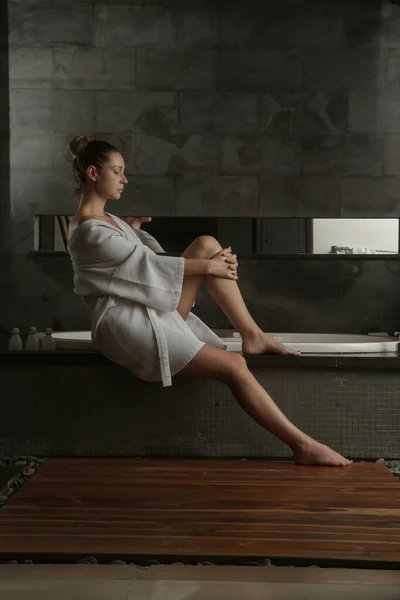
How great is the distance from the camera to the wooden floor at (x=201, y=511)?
6.98ft

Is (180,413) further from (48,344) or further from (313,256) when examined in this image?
(313,256)

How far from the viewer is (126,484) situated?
9.41 feet

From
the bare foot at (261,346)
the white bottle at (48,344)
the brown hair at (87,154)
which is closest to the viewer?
the brown hair at (87,154)

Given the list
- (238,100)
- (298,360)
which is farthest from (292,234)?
(298,360)

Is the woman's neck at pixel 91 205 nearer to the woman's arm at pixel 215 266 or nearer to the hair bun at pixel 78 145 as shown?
the hair bun at pixel 78 145

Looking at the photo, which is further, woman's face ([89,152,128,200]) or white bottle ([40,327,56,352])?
white bottle ([40,327,56,352])

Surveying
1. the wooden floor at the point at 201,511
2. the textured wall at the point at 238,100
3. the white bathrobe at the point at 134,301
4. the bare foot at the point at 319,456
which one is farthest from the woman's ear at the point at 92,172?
the textured wall at the point at 238,100

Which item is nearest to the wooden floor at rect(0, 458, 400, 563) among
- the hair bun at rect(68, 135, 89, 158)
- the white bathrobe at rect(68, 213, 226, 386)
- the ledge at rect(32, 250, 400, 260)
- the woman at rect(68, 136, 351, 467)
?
the woman at rect(68, 136, 351, 467)

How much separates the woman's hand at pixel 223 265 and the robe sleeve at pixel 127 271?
11 centimetres

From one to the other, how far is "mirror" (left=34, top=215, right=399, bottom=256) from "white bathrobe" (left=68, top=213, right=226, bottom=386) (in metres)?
1.72

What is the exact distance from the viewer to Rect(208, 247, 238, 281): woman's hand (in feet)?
10.5

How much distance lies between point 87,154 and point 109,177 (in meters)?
0.12

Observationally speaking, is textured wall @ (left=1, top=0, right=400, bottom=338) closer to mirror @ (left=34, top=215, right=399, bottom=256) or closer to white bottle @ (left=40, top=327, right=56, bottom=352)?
mirror @ (left=34, top=215, right=399, bottom=256)

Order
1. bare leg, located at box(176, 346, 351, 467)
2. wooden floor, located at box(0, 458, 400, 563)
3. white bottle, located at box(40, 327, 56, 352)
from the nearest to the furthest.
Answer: wooden floor, located at box(0, 458, 400, 563), bare leg, located at box(176, 346, 351, 467), white bottle, located at box(40, 327, 56, 352)
